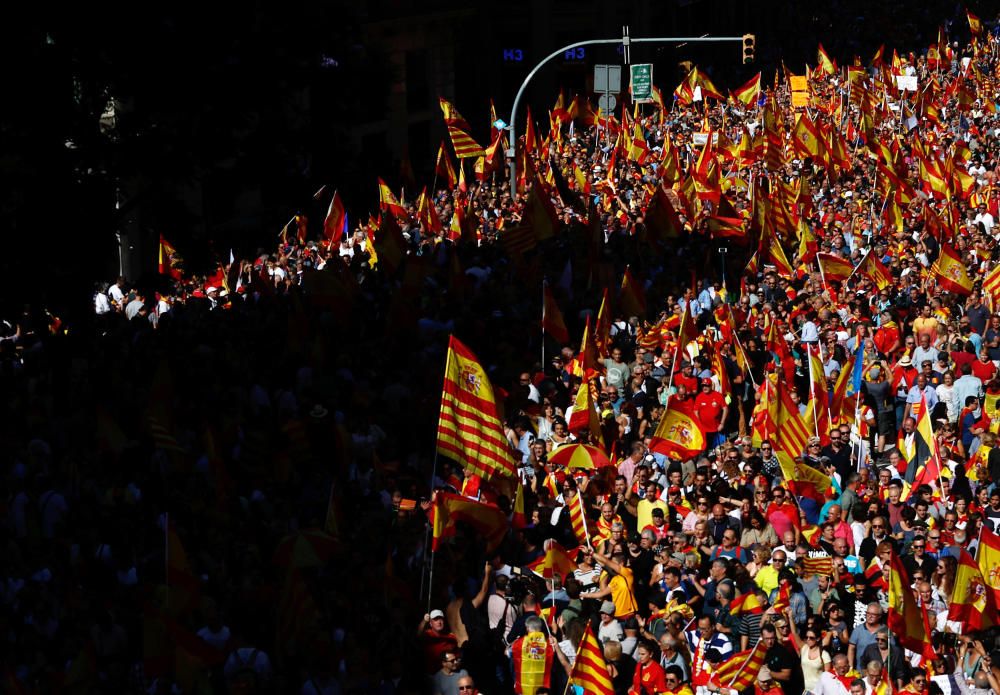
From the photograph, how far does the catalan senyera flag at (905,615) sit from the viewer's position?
11930 millimetres

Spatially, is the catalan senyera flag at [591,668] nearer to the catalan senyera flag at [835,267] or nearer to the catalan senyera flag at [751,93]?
the catalan senyera flag at [835,267]

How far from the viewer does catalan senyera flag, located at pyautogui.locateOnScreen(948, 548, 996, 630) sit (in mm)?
12289

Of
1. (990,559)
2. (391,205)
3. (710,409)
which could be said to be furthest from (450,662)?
(391,205)

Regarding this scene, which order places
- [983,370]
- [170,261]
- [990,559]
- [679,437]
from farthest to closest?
[170,261] → [983,370] → [679,437] → [990,559]

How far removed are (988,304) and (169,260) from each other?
1108cm

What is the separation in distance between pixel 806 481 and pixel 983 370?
425 cm

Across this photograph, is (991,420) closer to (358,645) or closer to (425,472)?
(425,472)

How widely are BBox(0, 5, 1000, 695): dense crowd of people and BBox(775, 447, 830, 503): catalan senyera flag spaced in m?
0.05

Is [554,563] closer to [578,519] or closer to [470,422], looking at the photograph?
[578,519]

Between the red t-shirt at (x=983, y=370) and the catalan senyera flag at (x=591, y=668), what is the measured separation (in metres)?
7.70

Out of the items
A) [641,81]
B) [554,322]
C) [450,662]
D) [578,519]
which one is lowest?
[578,519]

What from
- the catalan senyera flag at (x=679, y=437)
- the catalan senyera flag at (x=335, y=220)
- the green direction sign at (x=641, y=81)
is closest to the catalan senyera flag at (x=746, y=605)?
the catalan senyera flag at (x=679, y=437)

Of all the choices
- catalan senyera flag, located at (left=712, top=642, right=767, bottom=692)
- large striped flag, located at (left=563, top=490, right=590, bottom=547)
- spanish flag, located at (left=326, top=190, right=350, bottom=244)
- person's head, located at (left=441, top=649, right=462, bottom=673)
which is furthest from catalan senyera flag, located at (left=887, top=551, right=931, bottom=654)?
spanish flag, located at (left=326, top=190, right=350, bottom=244)

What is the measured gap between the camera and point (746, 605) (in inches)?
489
